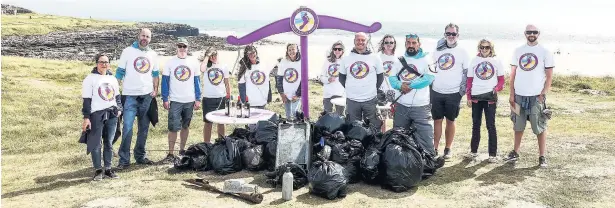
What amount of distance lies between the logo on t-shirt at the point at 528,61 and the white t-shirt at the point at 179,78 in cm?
490

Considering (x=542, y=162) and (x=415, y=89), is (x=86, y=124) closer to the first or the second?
(x=415, y=89)

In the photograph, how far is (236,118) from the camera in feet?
24.6

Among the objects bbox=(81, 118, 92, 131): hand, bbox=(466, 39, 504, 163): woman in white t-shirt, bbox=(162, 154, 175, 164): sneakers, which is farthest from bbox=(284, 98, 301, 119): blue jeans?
bbox=(81, 118, 92, 131): hand

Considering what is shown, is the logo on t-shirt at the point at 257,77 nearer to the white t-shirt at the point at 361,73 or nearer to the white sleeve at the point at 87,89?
the white t-shirt at the point at 361,73

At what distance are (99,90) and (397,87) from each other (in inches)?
160

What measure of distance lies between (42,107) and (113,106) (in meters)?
6.15

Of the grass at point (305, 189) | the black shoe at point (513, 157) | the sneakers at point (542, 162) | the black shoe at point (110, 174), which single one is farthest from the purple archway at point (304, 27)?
the sneakers at point (542, 162)

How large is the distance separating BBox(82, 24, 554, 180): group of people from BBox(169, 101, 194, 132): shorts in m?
0.02

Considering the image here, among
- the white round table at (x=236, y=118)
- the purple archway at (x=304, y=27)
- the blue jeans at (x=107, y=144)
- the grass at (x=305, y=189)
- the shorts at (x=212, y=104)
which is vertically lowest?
the grass at (x=305, y=189)

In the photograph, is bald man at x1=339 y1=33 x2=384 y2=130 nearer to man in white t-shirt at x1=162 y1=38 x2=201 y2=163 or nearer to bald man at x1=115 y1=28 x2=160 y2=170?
man in white t-shirt at x1=162 y1=38 x2=201 y2=163

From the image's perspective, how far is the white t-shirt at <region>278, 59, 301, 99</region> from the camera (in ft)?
29.1

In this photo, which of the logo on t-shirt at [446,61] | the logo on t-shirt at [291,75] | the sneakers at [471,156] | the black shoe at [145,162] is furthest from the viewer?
the logo on t-shirt at [291,75]

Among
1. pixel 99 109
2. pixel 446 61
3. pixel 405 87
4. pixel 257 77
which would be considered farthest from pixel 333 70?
pixel 99 109

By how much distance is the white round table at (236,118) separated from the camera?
7.30m
